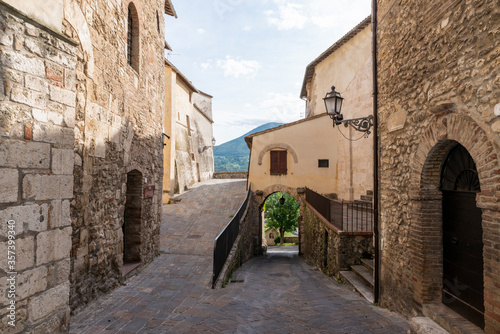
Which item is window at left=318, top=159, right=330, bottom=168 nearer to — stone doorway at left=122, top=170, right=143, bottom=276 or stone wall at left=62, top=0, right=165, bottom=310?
stone wall at left=62, top=0, right=165, bottom=310

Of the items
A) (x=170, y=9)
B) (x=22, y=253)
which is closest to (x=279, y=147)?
(x=170, y=9)

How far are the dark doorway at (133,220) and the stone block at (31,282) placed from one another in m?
3.87

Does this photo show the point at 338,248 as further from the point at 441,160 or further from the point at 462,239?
the point at 441,160

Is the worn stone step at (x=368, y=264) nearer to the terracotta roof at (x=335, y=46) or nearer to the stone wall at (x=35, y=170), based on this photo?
the stone wall at (x=35, y=170)

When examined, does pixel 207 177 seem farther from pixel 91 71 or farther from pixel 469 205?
pixel 469 205

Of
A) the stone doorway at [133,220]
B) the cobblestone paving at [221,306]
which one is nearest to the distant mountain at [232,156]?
the stone doorway at [133,220]

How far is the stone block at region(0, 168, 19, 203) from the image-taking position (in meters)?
2.47

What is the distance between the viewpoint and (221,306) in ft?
15.1

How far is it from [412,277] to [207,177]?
22.8 metres

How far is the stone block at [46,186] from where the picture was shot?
106 inches

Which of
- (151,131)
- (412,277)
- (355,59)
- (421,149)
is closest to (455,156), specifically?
(421,149)

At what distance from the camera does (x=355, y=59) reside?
45.1 feet

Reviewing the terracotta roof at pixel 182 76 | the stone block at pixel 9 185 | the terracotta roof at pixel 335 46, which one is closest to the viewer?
the stone block at pixel 9 185

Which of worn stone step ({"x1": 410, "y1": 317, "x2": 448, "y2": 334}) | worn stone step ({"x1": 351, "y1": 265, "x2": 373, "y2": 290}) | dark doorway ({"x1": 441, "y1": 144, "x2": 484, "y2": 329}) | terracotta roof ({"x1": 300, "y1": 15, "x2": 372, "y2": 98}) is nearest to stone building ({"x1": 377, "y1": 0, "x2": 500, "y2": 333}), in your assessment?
dark doorway ({"x1": 441, "y1": 144, "x2": 484, "y2": 329})
